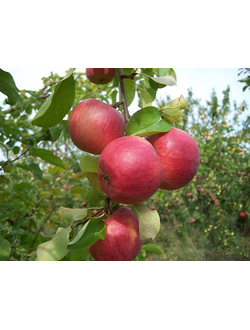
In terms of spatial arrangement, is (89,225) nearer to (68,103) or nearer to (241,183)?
(68,103)

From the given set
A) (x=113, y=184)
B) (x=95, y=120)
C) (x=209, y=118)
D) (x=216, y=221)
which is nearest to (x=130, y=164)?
(x=113, y=184)

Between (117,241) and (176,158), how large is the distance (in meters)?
0.24

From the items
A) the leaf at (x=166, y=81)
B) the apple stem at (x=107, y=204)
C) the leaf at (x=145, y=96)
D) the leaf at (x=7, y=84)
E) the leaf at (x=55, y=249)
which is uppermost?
the leaf at (x=7, y=84)

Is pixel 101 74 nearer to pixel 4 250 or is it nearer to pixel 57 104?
pixel 57 104

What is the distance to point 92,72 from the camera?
3.24ft

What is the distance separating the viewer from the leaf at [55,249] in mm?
545

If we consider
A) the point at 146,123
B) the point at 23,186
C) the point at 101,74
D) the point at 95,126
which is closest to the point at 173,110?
the point at 146,123

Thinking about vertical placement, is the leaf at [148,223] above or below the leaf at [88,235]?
below

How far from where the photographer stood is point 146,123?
554 millimetres

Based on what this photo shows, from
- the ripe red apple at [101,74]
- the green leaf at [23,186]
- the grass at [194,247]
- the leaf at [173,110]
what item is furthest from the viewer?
the grass at [194,247]

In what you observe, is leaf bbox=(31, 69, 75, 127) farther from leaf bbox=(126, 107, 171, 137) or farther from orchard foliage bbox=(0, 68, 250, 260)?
leaf bbox=(126, 107, 171, 137)

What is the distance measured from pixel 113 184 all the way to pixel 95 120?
166 millimetres

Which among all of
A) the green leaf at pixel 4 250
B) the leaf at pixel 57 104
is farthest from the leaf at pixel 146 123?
the green leaf at pixel 4 250

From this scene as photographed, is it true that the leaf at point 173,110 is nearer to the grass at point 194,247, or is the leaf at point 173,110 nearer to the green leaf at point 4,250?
the green leaf at point 4,250
